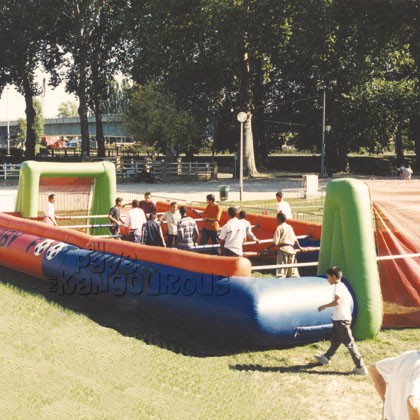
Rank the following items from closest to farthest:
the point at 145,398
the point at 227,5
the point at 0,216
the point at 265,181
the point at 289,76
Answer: the point at 145,398 → the point at 0,216 → the point at 227,5 → the point at 265,181 → the point at 289,76

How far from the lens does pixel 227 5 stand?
4094 cm

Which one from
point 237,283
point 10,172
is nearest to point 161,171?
point 10,172

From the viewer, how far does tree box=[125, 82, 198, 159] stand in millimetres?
48375

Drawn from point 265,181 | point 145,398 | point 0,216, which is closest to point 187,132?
point 265,181

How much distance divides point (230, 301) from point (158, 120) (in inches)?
1584

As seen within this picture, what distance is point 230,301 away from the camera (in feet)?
30.8

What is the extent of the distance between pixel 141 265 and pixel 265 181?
119ft

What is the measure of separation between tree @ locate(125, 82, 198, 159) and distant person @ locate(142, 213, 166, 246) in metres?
35.0

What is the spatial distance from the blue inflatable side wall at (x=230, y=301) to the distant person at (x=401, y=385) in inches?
194

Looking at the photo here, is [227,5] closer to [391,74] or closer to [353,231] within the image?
[391,74]

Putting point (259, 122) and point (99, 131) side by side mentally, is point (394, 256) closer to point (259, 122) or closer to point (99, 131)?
point (99, 131)

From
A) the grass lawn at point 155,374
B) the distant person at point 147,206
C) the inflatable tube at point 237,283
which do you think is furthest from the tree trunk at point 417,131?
the grass lawn at point 155,374

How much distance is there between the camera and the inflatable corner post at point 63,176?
18.1m

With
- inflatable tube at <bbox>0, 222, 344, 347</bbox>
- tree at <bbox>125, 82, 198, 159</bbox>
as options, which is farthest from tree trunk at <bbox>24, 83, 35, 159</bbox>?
inflatable tube at <bbox>0, 222, 344, 347</bbox>
